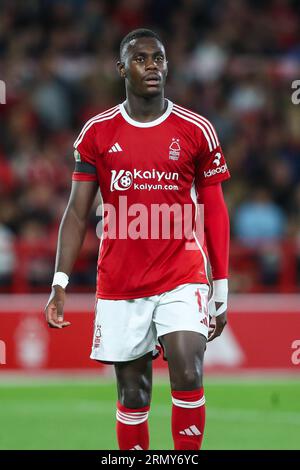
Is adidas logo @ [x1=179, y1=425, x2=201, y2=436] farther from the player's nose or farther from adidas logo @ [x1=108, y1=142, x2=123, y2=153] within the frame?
the player's nose

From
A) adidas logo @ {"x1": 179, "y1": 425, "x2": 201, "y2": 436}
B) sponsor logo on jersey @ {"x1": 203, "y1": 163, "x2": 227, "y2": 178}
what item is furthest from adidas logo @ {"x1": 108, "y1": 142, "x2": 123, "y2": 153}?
adidas logo @ {"x1": 179, "y1": 425, "x2": 201, "y2": 436}

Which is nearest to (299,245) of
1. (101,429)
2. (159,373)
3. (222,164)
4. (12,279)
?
(159,373)

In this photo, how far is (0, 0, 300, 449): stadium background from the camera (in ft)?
32.9

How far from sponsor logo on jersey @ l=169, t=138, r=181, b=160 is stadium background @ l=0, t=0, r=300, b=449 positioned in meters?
2.42

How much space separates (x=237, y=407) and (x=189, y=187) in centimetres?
414

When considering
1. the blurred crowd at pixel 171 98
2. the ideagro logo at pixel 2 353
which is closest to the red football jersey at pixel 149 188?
the ideagro logo at pixel 2 353

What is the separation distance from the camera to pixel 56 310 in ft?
20.7

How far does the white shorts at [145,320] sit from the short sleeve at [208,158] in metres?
0.58

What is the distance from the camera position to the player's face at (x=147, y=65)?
21.0ft

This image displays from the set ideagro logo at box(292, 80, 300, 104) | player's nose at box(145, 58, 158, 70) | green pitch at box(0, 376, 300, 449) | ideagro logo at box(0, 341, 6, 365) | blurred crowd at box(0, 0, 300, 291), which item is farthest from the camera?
ideagro logo at box(292, 80, 300, 104)

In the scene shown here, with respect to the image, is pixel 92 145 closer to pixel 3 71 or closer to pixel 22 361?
pixel 22 361

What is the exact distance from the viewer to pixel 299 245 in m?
13.6

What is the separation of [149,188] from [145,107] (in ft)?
1.48

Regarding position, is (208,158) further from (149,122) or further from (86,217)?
(86,217)
